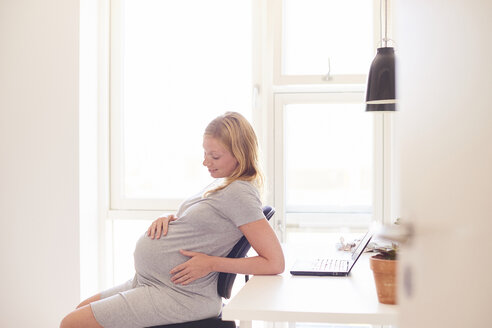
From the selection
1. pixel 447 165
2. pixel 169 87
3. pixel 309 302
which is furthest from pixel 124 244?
pixel 447 165

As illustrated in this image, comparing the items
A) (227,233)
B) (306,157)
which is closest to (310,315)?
(227,233)

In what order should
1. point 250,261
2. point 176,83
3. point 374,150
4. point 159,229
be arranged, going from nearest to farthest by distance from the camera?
point 250,261 → point 159,229 → point 374,150 → point 176,83

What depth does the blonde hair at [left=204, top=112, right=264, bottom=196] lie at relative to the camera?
2.04m

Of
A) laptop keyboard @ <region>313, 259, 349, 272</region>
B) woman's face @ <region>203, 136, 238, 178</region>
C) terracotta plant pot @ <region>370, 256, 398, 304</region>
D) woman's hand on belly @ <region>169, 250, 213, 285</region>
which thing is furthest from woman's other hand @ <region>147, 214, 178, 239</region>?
terracotta plant pot @ <region>370, 256, 398, 304</region>

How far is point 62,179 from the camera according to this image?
3.05m

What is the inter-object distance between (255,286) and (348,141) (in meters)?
1.50

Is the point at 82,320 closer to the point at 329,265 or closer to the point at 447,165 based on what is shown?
the point at 329,265

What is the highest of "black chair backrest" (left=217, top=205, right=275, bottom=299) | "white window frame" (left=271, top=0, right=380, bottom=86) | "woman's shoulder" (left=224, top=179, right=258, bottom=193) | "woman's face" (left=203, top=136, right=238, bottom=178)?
"white window frame" (left=271, top=0, right=380, bottom=86)

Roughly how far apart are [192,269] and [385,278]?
2.27 feet

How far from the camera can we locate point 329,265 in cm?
207

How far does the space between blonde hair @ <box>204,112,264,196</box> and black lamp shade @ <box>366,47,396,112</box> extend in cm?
47

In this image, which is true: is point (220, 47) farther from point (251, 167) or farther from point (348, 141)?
point (251, 167)

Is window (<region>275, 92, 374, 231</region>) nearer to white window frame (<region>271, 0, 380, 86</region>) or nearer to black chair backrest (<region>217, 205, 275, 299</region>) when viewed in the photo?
white window frame (<region>271, 0, 380, 86</region>)

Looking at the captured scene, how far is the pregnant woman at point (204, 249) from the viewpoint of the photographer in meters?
1.88
